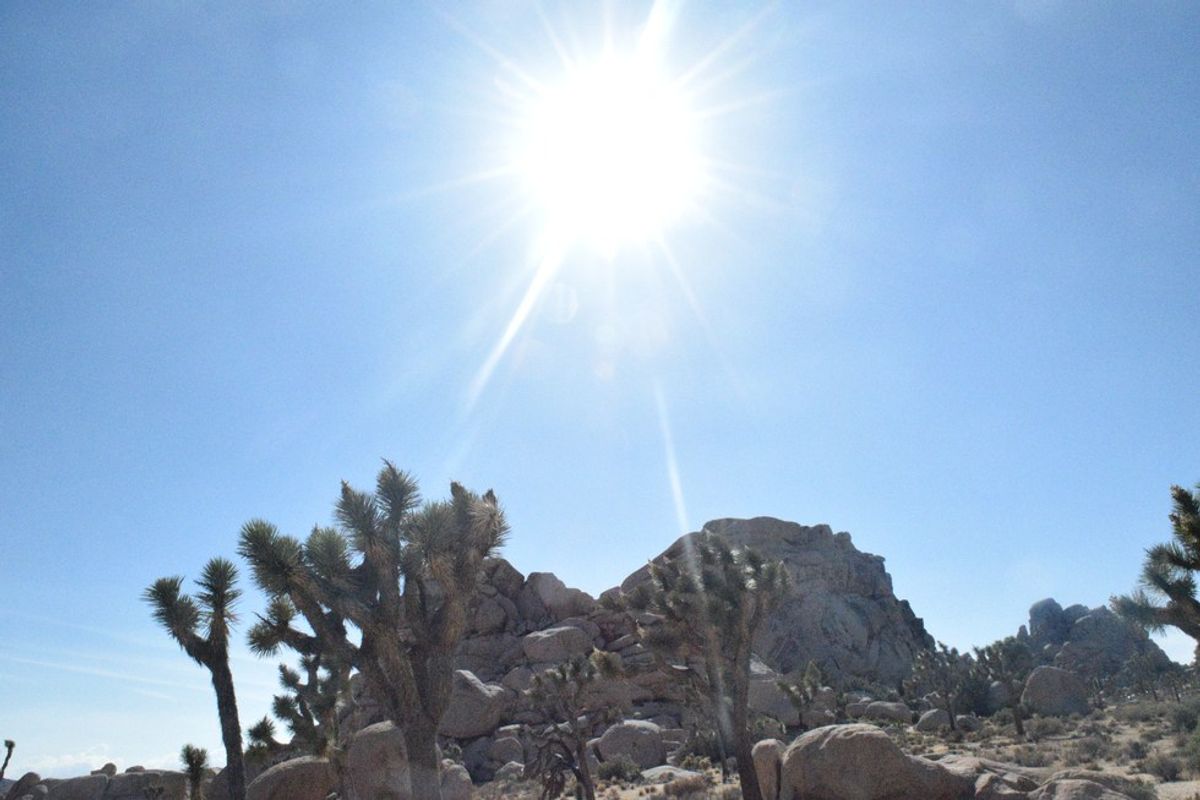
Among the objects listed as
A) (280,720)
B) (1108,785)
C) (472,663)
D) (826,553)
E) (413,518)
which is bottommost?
(1108,785)

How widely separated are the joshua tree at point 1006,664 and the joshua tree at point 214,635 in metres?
33.4

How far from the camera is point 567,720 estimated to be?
93.2 ft

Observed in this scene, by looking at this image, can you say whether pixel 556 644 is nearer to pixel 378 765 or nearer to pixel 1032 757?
pixel 378 765

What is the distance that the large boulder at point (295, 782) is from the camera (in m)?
25.1

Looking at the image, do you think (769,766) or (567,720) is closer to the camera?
(769,766)

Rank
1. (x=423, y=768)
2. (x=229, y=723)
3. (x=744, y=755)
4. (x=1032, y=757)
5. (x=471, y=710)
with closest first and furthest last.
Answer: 1. (x=423, y=768)
2. (x=229, y=723)
3. (x=744, y=755)
4. (x=1032, y=757)
5. (x=471, y=710)

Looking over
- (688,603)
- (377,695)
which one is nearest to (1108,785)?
(688,603)

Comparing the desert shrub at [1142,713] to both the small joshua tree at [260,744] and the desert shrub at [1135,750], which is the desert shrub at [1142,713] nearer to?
the desert shrub at [1135,750]

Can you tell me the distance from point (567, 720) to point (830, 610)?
3856cm

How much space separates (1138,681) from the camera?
55000 millimetres

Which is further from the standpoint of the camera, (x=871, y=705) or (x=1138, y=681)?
(x=1138, y=681)

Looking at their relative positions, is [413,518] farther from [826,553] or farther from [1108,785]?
[826,553]

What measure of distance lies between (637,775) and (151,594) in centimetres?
2173

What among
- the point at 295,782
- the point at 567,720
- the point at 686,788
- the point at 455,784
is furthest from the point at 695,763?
the point at 295,782
